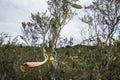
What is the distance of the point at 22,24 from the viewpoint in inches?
1218

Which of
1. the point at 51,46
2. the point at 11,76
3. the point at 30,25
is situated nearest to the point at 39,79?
the point at 11,76

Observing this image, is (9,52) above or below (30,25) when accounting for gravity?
below

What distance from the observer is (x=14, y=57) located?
26.1m

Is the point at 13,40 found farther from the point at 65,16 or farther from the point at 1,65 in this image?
the point at 65,16

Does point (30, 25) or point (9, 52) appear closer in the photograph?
point (9, 52)

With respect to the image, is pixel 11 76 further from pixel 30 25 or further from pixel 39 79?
pixel 30 25

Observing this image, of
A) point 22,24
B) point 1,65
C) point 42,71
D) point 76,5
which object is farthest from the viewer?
point 22,24

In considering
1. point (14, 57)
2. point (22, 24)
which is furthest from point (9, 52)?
point (22, 24)

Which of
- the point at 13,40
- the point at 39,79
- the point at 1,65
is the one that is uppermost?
the point at 13,40

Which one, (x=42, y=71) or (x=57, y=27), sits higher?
(x=57, y=27)

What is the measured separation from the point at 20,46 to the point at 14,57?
11.6 feet

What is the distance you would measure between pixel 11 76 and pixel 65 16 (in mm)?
25163

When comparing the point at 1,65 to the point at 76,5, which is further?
the point at 1,65

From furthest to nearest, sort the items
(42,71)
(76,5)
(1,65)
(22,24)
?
(22,24) → (42,71) → (1,65) → (76,5)
